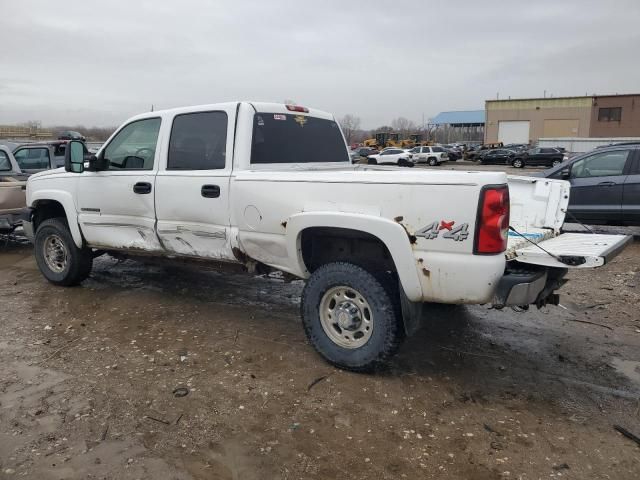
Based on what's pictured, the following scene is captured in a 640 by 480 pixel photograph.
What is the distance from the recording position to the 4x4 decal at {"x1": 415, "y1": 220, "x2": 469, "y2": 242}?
324 centimetres

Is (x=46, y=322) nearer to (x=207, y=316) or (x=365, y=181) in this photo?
(x=207, y=316)

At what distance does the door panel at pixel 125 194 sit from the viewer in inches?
195

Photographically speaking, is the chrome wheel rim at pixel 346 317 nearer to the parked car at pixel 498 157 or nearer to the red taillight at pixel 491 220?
the red taillight at pixel 491 220

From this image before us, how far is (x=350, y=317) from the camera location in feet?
12.7

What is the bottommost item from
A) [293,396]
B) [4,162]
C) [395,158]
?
[293,396]

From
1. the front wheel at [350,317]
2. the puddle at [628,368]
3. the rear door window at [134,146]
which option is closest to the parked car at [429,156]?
the rear door window at [134,146]

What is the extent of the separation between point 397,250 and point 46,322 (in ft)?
11.8

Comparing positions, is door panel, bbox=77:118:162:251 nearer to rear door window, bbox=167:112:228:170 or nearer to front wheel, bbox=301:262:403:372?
rear door window, bbox=167:112:228:170

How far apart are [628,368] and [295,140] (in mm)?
3349

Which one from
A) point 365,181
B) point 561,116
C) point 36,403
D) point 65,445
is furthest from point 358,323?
point 561,116

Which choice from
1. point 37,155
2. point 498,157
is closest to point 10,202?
point 37,155

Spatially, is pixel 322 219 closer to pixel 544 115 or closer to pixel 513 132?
pixel 544 115

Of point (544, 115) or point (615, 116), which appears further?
point (544, 115)

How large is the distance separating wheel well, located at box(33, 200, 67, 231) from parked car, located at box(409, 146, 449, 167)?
3491 cm
